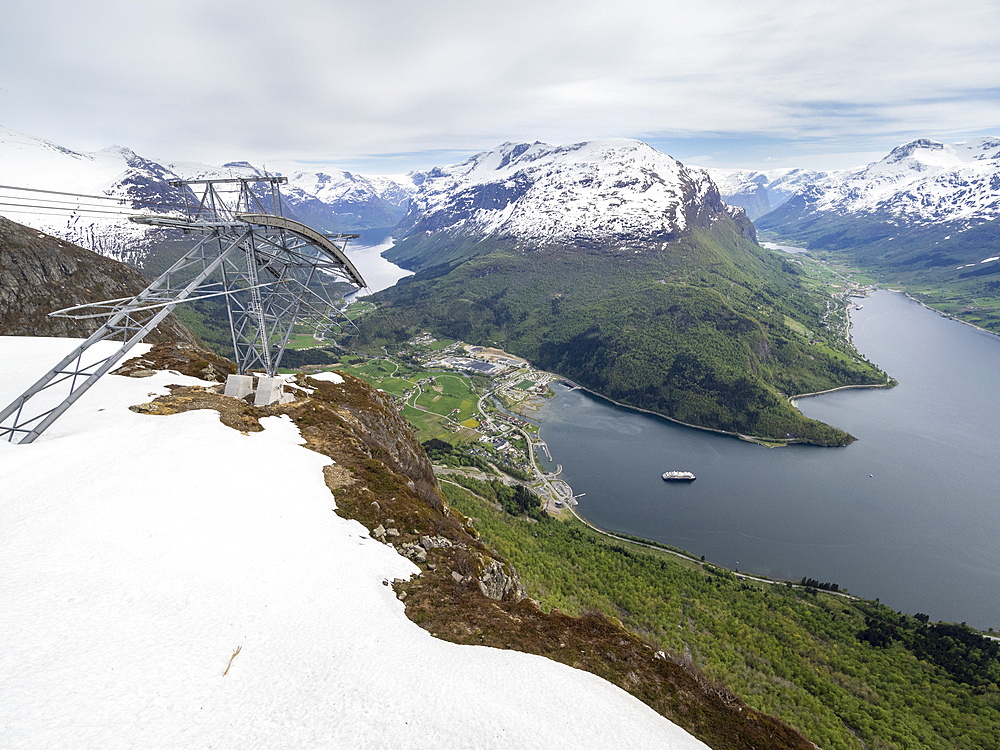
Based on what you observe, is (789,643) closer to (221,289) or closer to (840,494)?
(840,494)

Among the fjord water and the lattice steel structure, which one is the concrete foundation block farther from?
the fjord water

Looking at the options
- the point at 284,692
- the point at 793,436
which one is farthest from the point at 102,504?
the point at 793,436

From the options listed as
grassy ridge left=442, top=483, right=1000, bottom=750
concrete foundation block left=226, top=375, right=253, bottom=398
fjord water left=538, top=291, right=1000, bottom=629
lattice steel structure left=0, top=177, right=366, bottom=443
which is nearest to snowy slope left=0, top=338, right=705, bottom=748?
lattice steel structure left=0, top=177, right=366, bottom=443

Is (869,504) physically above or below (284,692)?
below

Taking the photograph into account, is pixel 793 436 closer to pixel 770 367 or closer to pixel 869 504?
pixel 869 504

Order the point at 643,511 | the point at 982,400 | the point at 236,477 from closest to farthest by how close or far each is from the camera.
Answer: the point at 236,477 → the point at 643,511 → the point at 982,400

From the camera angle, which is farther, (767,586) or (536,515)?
(536,515)
